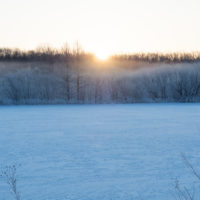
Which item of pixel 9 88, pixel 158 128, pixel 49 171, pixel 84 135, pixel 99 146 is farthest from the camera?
pixel 9 88

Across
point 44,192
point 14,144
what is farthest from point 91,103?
point 44,192

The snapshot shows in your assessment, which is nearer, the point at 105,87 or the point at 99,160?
the point at 99,160

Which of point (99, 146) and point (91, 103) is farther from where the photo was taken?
point (91, 103)

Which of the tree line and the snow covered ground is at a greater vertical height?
the tree line

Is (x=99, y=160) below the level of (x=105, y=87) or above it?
below

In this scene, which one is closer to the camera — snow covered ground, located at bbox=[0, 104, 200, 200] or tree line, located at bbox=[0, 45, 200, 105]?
snow covered ground, located at bbox=[0, 104, 200, 200]

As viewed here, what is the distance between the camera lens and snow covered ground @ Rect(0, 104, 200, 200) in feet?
10.4

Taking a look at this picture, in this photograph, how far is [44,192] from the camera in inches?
123

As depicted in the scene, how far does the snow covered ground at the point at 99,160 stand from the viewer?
316 centimetres

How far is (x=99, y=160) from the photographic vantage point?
14.2 feet

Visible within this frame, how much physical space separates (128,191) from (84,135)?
337 cm

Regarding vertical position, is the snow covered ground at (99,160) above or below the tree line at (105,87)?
below

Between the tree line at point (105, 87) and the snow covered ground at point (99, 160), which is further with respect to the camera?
the tree line at point (105, 87)

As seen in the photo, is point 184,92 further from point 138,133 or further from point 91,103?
point 138,133
